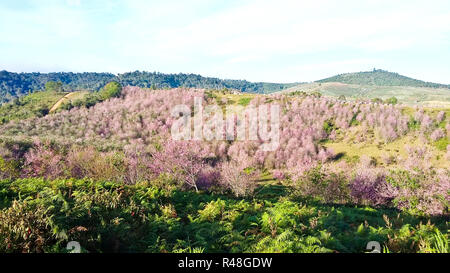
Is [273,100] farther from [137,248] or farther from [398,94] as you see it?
[398,94]

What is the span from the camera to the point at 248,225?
9.35m

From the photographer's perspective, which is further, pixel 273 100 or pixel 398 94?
pixel 398 94

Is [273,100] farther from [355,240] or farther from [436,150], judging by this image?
[355,240]

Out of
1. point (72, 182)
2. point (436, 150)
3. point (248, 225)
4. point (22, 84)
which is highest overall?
point (22, 84)

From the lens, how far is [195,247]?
24.4ft

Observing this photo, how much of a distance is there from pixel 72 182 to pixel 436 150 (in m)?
53.8

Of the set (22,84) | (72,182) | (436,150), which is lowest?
(436,150)

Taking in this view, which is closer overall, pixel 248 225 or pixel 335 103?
pixel 248 225
